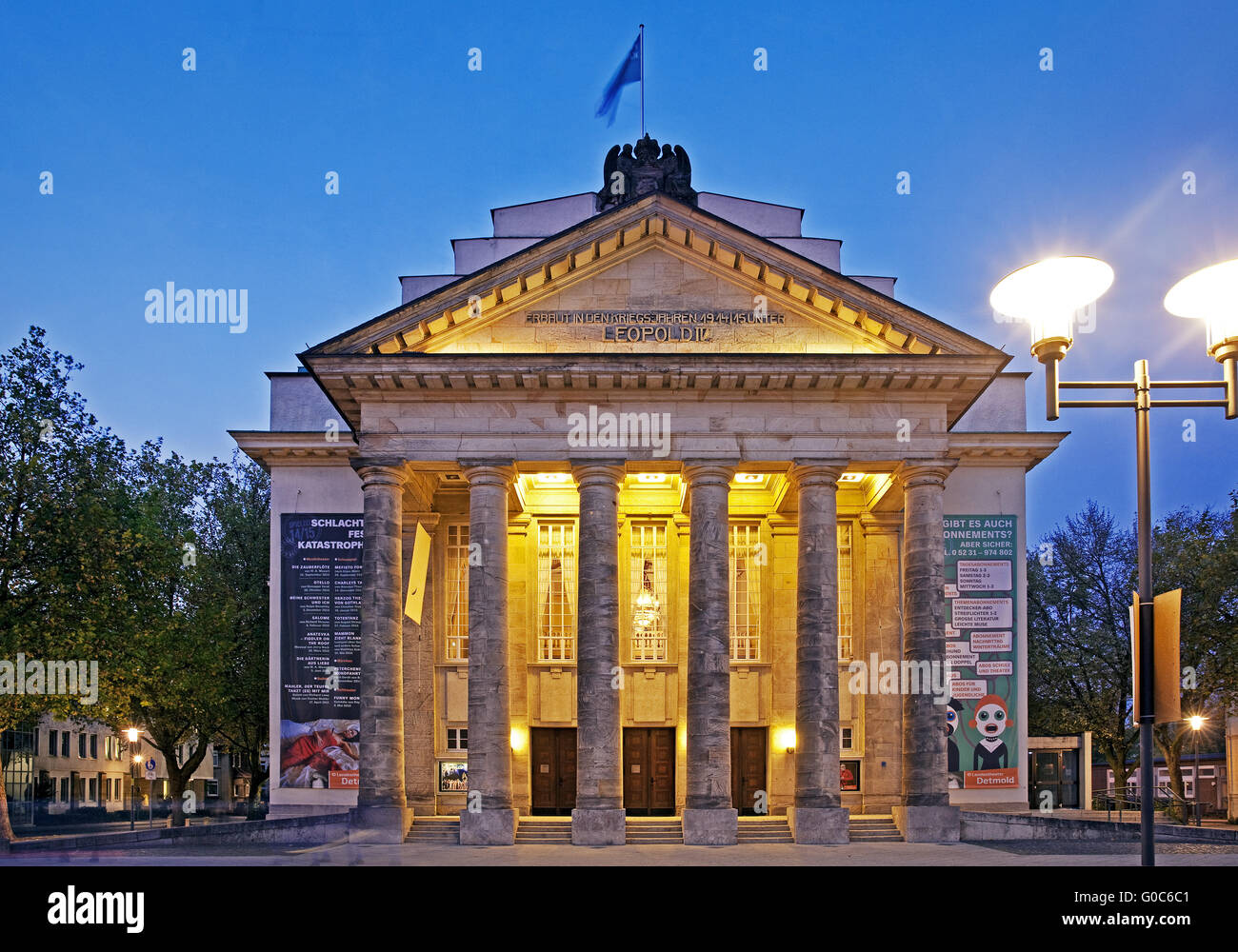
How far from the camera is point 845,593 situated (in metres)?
39.5

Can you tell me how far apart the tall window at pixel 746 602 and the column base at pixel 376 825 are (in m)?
13.5

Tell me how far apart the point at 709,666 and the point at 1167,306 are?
74.6 feet

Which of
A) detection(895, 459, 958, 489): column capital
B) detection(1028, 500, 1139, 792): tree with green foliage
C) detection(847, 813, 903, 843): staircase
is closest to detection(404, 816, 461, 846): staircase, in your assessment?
detection(847, 813, 903, 843): staircase

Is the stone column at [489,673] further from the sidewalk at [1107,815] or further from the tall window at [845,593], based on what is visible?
the sidewalk at [1107,815]

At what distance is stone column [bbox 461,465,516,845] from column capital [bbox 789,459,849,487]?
879 cm

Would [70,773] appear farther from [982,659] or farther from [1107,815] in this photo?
[1107,815]

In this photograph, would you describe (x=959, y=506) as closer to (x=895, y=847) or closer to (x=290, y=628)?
(x=895, y=847)

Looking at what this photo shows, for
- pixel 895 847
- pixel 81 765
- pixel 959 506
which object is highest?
pixel 959 506

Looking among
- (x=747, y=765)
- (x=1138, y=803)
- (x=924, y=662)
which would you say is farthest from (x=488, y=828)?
(x=1138, y=803)

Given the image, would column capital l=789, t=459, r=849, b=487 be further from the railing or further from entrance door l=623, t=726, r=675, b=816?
the railing

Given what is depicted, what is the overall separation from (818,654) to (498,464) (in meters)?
11.0

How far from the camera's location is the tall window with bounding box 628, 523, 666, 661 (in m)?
39.0
